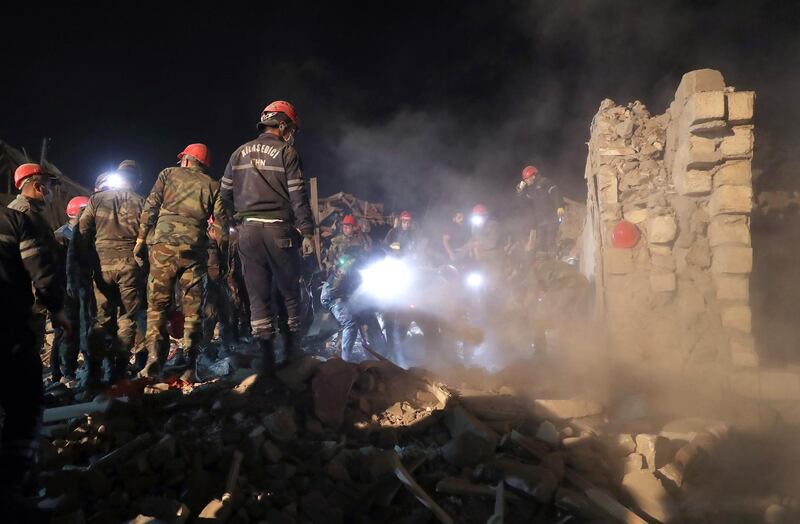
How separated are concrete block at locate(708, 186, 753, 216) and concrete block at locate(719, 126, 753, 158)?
0.33 metres

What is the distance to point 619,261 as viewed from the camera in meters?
5.14

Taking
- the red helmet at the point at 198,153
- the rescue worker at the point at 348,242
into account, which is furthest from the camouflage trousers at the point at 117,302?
the rescue worker at the point at 348,242

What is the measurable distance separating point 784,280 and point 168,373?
708cm

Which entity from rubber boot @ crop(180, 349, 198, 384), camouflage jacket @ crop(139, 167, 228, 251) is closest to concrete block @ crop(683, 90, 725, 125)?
camouflage jacket @ crop(139, 167, 228, 251)

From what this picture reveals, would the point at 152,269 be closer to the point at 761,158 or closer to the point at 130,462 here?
the point at 130,462

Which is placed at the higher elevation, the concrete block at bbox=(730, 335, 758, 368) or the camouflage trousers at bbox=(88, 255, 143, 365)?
the camouflage trousers at bbox=(88, 255, 143, 365)

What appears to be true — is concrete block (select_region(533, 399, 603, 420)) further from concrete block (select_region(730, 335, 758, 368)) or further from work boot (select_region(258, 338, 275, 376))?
work boot (select_region(258, 338, 275, 376))

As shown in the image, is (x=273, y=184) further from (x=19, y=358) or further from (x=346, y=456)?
(x=346, y=456)

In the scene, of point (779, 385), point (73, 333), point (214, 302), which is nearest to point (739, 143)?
point (779, 385)

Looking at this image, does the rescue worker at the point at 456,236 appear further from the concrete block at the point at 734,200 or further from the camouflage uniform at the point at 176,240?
the camouflage uniform at the point at 176,240

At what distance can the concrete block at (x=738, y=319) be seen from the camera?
4695 millimetres

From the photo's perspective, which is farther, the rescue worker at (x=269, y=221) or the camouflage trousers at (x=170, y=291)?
the camouflage trousers at (x=170, y=291)

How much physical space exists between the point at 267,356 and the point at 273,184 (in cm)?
142

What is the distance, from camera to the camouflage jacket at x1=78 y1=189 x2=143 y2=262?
4805mm
